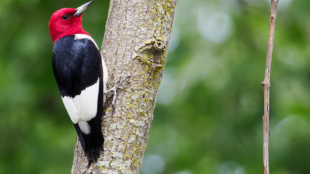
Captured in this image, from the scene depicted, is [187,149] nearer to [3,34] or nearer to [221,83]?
[221,83]

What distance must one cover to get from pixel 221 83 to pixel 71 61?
5.39 feet

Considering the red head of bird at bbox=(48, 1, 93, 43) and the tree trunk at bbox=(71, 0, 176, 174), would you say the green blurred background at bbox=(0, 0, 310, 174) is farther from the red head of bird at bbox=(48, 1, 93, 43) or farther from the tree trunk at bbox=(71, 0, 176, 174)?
the tree trunk at bbox=(71, 0, 176, 174)

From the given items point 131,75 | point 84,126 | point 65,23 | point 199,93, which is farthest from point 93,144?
point 199,93

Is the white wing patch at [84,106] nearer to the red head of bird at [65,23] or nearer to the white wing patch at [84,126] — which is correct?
the white wing patch at [84,126]

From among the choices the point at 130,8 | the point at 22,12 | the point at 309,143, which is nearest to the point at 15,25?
the point at 22,12

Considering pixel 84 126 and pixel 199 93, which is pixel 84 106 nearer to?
pixel 84 126

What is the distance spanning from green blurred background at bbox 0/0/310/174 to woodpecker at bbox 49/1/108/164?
1.38 metres

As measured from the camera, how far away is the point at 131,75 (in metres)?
2.22

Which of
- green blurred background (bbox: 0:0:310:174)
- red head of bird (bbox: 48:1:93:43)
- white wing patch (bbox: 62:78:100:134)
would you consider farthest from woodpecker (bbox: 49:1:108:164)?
green blurred background (bbox: 0:0:310:174)

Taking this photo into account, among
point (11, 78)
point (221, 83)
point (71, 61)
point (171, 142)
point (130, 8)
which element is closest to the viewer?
point (130, 8)

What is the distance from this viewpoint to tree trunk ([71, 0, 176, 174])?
2113 millimetres

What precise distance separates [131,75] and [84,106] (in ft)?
1.26

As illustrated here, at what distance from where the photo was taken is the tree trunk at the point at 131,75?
2.11m

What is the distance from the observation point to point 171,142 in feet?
13.9
